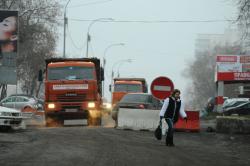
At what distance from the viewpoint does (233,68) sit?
6625 centimetres

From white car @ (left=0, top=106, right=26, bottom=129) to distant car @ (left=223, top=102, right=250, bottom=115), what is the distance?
29181 mm

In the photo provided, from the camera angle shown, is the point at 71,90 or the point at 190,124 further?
the point at 71,90

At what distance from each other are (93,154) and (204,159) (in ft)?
8.21

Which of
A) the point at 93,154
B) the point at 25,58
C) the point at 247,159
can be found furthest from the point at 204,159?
the point at 25,58

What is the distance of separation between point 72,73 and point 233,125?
268 inches

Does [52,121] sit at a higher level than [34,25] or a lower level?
lower

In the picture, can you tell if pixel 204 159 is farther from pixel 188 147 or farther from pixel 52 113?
pixel 52 113

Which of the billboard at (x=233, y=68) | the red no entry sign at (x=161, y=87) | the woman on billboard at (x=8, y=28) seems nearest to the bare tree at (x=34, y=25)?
the woman on billboard at (x=8, y=28)

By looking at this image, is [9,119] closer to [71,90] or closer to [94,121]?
[71,90]

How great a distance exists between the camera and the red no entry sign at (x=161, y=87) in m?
22.2

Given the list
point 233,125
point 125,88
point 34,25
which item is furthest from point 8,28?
point 233,125

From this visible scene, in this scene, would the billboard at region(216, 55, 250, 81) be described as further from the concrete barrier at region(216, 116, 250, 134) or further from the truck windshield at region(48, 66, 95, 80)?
the concrete barrier at region(216, 116, 250, 134)

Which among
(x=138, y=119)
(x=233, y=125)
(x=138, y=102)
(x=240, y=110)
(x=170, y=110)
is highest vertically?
(x=138, y=102)

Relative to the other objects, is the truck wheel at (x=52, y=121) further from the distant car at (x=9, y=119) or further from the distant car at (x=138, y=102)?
the distant car at (x=9, y=119)
